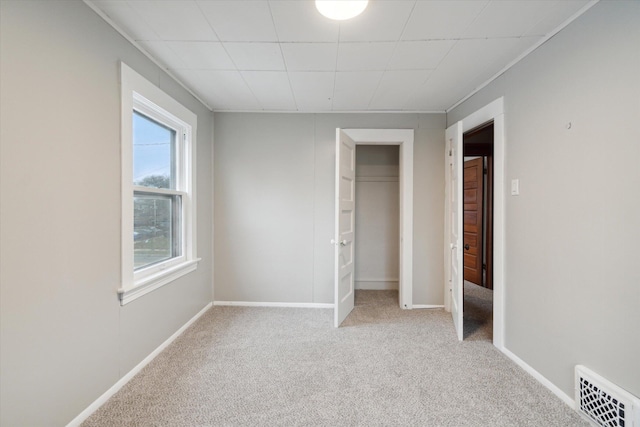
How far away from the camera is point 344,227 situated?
3121mm

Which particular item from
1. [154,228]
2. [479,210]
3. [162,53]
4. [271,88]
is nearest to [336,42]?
[271,88]

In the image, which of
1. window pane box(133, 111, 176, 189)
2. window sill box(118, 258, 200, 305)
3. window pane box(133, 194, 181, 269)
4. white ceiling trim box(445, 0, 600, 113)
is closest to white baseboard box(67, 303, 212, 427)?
window sill box(118, 258, 200, 305)

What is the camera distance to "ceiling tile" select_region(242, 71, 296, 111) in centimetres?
247

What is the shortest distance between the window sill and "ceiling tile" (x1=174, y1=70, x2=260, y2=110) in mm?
1739

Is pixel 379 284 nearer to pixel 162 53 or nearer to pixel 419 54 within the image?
pixel 419 54

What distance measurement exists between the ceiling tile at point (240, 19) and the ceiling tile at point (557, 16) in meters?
1.66

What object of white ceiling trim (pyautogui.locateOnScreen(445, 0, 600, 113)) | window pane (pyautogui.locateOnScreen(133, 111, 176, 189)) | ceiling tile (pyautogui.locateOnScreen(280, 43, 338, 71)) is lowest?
window pane (pyautogui.locateOnScreen(133, 111, 176, 189))

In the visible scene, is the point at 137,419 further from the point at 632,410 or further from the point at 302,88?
the point at 302,88

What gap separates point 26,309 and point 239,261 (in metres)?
2.24

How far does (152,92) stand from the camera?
7.20 feet

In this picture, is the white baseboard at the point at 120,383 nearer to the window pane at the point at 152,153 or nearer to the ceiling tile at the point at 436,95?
the window pane at the point at 152,153

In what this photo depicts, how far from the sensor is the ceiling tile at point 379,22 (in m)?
1.60

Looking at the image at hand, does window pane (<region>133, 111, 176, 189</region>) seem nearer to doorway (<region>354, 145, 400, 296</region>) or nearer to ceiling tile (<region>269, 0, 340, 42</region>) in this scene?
ceiling tile (<region>269, 0, 340, 42</region>)

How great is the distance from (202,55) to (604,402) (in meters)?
3.34
